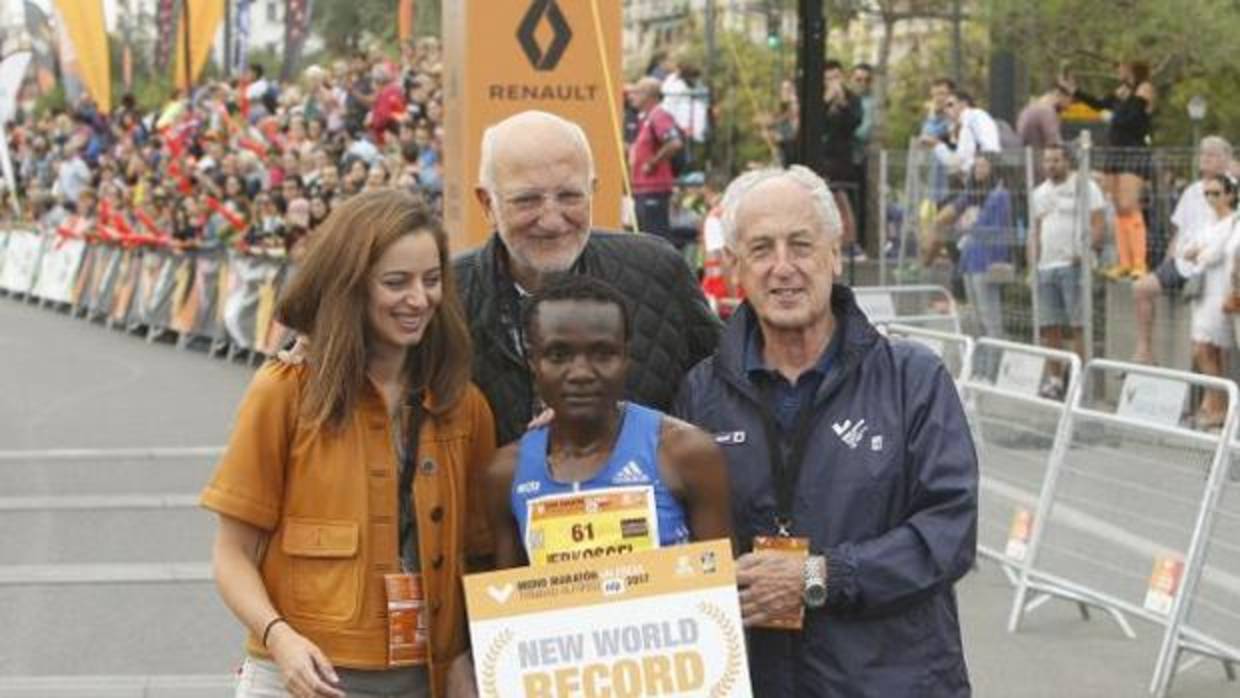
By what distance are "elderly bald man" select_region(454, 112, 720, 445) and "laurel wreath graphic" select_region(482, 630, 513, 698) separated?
0.76 metres

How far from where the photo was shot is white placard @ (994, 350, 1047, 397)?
411 inches

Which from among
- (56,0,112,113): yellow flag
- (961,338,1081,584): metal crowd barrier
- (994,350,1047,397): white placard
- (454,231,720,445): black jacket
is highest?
(56,0,112,113): yellow flag

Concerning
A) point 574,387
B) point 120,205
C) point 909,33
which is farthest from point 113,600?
point 909,33

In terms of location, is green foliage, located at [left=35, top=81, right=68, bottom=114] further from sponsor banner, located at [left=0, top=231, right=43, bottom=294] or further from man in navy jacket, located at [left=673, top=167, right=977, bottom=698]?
man in navy jacket, located at [left=673, top=167, right=977, bottom=698]

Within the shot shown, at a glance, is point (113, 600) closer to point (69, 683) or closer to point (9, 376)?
point (69, 683)

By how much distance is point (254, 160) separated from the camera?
1079 inches

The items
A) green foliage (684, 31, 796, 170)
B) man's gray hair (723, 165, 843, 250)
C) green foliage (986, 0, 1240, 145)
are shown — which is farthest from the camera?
green foliage (684, 31, 796, 170)

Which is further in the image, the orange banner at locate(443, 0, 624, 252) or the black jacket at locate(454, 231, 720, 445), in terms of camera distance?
the orange banner at locate(443, 0, 624, 252)

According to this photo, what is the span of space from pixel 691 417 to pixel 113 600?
6.48m

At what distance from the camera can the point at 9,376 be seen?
2148cm

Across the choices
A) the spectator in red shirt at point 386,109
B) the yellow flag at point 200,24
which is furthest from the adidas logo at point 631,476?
the yellow flag at point 200,24

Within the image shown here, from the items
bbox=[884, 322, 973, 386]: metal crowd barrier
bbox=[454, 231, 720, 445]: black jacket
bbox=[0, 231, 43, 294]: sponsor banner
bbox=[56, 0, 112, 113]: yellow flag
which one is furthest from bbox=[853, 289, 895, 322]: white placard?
bbox=[56, 0, 112, 113]: yellow flag

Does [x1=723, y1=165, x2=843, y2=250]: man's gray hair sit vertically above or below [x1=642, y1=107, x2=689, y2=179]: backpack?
above

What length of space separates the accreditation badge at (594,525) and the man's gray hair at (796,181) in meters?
0.54
